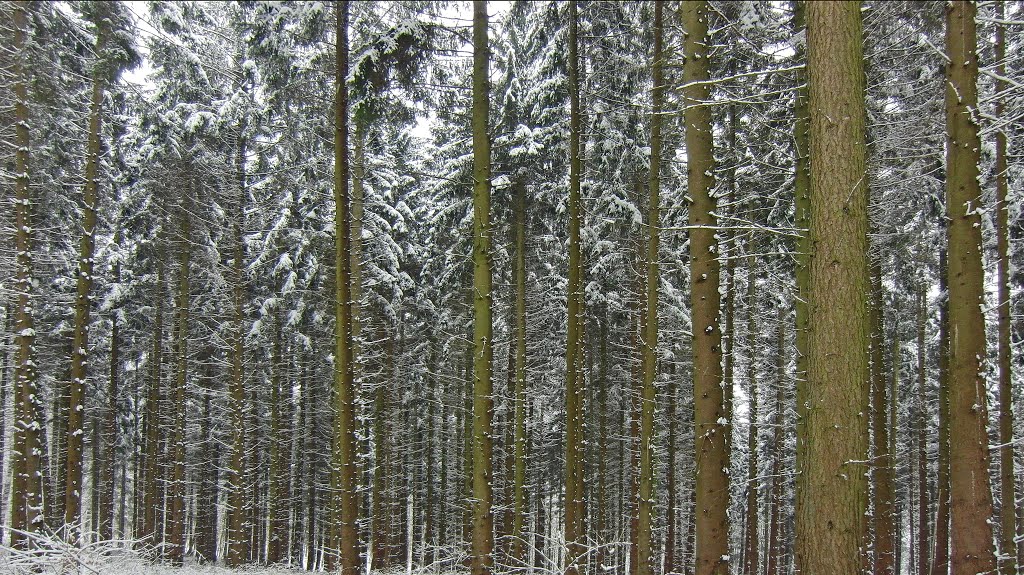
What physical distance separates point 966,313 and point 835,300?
4.20 m

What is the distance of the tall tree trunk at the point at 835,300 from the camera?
15.7 ft

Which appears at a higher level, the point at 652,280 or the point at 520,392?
the point at 652,280

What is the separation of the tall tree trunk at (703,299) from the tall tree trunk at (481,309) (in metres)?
2.91

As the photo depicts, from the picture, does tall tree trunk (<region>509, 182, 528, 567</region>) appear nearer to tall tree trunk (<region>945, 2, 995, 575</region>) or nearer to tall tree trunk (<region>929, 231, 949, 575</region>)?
tall tree trunk (<region>945, 2, 995, 575</region>)

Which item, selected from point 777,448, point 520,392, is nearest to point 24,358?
point 520,392

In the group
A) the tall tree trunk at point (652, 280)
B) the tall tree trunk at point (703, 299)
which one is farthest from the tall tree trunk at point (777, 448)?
the tall tree trunk at point (703, 299)

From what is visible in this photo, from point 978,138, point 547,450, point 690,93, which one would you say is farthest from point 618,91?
point 547,450

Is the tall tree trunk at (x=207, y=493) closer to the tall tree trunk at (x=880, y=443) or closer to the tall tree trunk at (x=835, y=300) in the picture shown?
the tall tree trunk at (x=880, y=443)

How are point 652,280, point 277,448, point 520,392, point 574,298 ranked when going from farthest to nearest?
point 277,448, point 520,392, point 574,298, point 652,280

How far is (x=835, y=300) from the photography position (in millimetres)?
4895

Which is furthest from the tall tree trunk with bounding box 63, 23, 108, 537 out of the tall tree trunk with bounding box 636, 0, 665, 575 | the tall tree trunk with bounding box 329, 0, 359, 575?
the tall tree trunk with bounding box 636, 0, 665, 575

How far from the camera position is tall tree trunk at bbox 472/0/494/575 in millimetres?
8422

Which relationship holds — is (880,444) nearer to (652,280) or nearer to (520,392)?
(652,280)

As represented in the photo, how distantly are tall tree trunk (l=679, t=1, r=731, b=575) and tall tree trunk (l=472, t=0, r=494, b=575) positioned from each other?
9.53 ft
